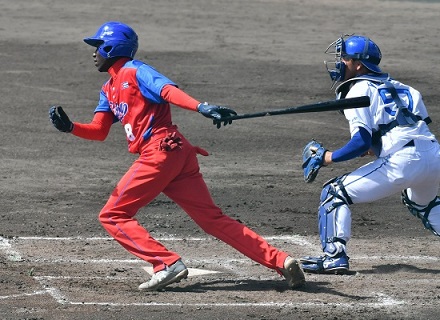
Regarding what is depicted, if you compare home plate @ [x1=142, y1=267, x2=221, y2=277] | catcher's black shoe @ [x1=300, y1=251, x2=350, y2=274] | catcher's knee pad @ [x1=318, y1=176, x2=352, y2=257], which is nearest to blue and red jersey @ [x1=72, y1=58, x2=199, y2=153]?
home plate @ [x1=142, y1=267, x2=221, y2=277]

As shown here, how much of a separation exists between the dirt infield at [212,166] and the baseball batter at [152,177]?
23 centimetres

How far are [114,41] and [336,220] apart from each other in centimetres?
193

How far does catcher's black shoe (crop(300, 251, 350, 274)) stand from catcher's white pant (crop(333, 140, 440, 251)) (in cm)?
8

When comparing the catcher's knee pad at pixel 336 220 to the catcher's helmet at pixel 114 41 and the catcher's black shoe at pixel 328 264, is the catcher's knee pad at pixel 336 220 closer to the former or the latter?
the catcher's black shoe at pixel 328 264

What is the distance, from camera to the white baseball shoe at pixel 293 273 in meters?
7.49

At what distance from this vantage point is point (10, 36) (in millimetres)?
18828

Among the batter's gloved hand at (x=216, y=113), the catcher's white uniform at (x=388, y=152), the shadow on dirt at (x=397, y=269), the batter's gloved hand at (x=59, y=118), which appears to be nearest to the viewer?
the batter's gloved hand at (x=216, y=113)

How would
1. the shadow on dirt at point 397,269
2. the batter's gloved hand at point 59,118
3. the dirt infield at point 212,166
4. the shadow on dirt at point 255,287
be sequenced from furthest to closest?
the shadow on dirt at point 397,269
the batter's gloved hand at point 59,118
the shadow on dirt at point 255,287
the dirt infield at point 212,166

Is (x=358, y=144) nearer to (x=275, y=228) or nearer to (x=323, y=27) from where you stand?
(x=275, y=228)

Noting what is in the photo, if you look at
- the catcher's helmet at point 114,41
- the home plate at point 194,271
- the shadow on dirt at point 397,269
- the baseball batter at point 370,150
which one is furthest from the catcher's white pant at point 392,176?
the catcher's helmet at point 114,41

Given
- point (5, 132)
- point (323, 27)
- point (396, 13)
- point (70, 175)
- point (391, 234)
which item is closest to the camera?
point (391, 234)

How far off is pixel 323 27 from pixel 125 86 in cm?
1317

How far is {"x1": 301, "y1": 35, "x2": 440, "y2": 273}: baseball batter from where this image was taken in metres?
7.88

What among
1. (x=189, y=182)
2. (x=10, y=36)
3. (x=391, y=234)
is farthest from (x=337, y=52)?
(x=10, y=36)
